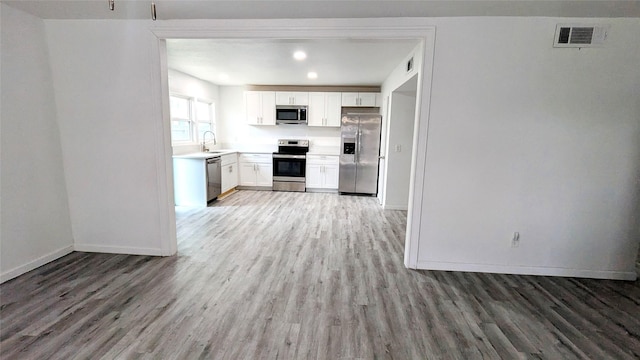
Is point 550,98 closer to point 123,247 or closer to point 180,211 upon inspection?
point 123,247

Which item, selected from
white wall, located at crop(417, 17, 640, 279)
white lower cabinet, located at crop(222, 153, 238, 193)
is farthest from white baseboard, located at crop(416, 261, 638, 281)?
white lower cabinet, located at crop(222, 153, 238, 193)

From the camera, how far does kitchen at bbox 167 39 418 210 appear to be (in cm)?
428

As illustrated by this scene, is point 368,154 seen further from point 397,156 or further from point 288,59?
point 288,59

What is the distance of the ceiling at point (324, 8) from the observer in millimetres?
2238

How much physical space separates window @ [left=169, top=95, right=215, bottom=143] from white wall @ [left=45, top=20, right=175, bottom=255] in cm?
240

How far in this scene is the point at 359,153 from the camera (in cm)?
608

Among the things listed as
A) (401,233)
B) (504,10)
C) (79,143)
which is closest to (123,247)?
(79,143)

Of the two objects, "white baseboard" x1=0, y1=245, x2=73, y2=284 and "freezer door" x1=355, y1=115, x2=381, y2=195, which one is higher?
"freezer door" x1=355, y1=115, x2=381, y2=195

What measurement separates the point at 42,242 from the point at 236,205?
272cm

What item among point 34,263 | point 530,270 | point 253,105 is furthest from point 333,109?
point 34,263

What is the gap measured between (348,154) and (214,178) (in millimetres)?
2679

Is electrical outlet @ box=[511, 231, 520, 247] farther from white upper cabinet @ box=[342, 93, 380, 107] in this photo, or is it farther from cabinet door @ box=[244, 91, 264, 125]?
cabinet door @ box=[244, 91, 264, 125]

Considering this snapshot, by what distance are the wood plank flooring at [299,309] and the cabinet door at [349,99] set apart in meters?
3.90

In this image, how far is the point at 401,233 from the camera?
Result: 12.9 ft
